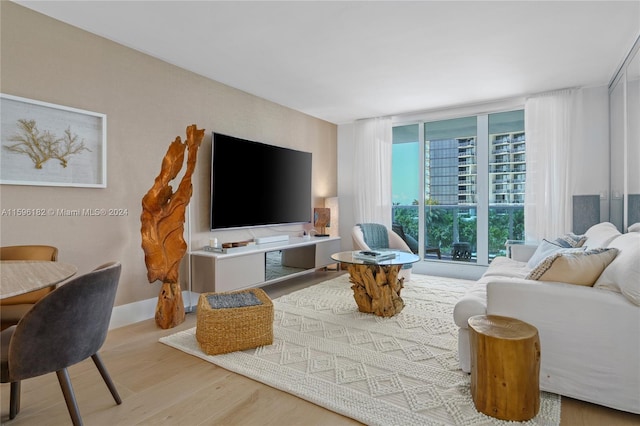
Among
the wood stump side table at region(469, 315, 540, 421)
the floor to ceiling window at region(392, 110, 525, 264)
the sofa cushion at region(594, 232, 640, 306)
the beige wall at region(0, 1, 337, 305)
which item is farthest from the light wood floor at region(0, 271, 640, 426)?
the floor to ceiling window at region(392, 110, 525, 264)

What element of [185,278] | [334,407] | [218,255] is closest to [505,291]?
[334,407]

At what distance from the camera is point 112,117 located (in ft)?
9.87

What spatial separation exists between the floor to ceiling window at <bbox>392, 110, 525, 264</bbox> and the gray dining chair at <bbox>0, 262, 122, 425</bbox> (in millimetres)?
4759

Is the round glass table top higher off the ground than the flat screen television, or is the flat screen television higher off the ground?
the flat screen television

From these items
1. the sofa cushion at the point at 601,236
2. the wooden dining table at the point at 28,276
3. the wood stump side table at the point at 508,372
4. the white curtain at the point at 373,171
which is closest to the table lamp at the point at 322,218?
the white curtain at the point at 373,171

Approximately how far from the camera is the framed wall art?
2440mm

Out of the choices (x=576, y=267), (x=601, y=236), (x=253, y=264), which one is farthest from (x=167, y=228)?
(x=601, y=236)

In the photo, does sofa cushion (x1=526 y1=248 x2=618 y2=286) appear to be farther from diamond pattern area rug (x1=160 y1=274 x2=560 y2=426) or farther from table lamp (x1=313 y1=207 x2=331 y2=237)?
table lamp (x1=313 y1=207 x2=331 y2=237)

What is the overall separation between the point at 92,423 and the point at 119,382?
394 millimetres

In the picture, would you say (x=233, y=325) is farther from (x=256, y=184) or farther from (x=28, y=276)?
(x=256, y=184)

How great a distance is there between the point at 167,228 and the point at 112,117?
104 cm

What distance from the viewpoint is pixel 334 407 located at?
1.79 metres

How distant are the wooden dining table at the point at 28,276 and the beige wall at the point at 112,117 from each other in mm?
1048

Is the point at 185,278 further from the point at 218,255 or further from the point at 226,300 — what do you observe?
the point at 226,300
